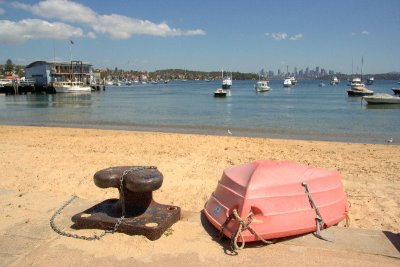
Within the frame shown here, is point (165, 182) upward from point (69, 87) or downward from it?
downward

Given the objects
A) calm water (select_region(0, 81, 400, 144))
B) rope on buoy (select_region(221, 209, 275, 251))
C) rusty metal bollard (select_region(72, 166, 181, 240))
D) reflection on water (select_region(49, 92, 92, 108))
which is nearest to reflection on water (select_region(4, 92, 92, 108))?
reflection on water (select_region(49, 92, 92, 108))

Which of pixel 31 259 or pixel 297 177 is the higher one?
pixel 297 177

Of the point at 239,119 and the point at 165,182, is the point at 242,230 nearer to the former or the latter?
the point at 165,182

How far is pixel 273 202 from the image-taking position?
3.88 metres

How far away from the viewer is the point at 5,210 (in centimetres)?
490

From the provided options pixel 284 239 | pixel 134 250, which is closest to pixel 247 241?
pixel 284 239

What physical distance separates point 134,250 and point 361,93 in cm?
6564

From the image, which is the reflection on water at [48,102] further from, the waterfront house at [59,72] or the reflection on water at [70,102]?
the waterfront house at [59,72]

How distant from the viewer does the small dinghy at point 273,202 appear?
12.4 feet

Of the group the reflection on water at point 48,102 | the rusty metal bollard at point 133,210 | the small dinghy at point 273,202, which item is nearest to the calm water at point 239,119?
the reflection on water at point 48,102

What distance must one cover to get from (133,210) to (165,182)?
8.19 ft

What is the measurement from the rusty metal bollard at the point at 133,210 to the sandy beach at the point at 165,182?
0.42ft

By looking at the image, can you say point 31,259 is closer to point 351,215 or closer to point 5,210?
point 5,210

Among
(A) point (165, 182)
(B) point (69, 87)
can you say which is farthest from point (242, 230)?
(B) point (69, 87)
